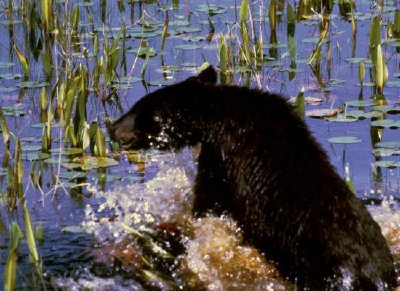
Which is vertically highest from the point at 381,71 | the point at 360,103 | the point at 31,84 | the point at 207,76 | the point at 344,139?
the point at 207,76

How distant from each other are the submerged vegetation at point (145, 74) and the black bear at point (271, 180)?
0.66 m

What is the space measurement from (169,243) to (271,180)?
4.04 ft

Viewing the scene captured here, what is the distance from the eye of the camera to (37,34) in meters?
11.8

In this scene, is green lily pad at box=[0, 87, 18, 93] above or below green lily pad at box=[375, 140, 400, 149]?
above

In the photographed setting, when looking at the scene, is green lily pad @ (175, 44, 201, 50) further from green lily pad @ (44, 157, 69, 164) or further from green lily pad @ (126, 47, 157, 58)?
green lily pad @ (44, 157, 69, 164)

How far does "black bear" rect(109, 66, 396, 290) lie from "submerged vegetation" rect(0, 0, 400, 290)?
664mm

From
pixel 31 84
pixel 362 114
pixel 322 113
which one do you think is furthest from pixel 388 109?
pixel 31 84

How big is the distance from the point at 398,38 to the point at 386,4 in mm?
1155

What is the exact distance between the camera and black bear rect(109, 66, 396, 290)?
6551 millimetres

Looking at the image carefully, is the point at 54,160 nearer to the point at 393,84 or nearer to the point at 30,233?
the point at 30,233

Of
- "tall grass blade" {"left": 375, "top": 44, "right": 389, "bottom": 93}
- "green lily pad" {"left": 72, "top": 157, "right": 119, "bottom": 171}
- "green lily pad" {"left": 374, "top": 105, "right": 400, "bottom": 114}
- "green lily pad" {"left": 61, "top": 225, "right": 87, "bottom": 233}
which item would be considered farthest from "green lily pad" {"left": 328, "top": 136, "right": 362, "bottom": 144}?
"green lily pad" {"left": 61, "top": 225, "right": 87, "bottom": 233}

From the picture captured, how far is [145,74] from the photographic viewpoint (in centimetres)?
1080

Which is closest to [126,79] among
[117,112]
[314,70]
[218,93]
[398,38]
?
[117,112]

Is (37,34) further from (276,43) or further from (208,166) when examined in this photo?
(208,166)
